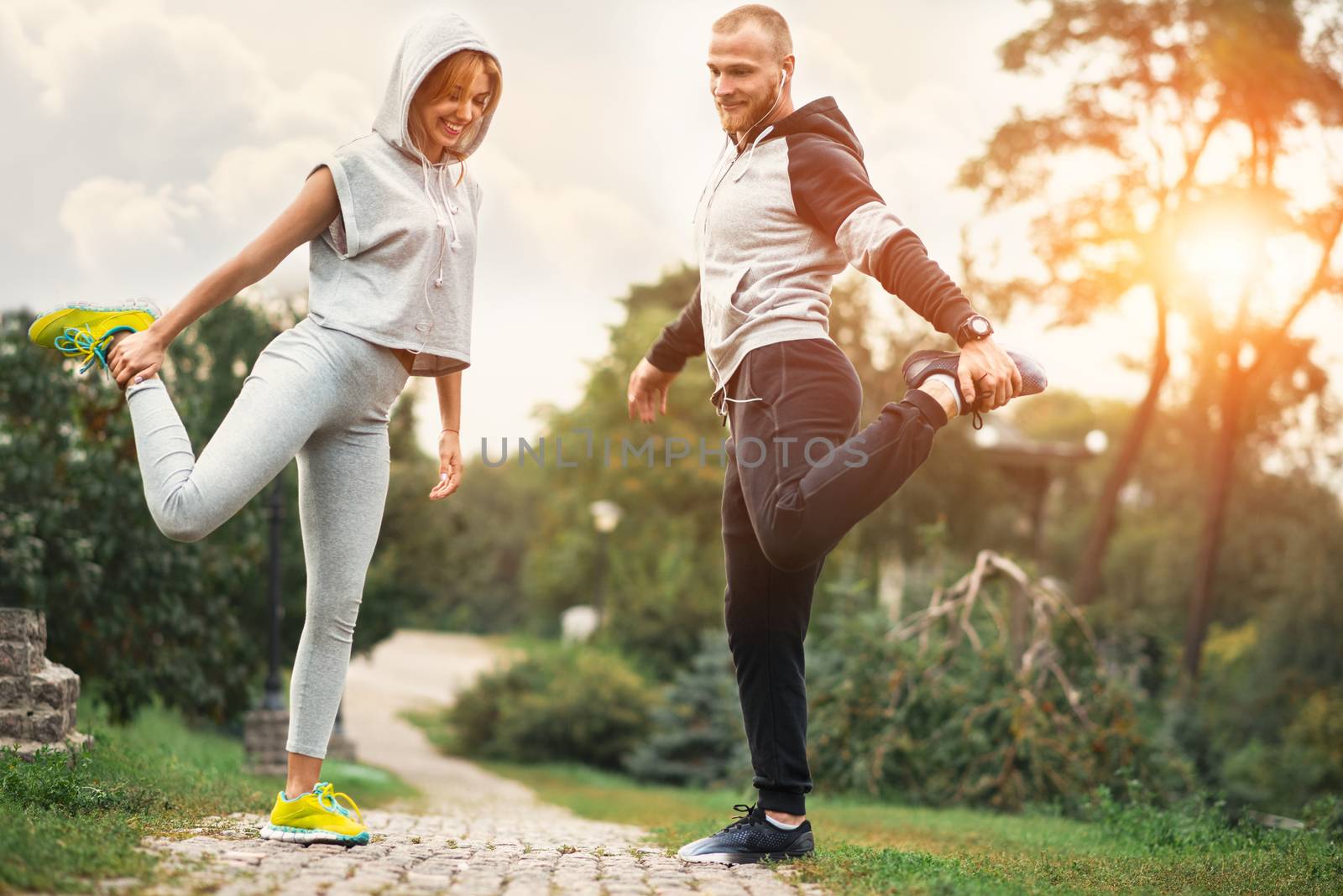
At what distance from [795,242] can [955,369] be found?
0.58 meters

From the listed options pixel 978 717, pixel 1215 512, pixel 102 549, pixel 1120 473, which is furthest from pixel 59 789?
pixel 1215 512

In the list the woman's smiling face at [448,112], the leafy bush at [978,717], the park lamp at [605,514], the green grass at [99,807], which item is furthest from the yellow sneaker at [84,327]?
the park lamp at [605,514]

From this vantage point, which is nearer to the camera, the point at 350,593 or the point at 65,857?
the point at 65,857

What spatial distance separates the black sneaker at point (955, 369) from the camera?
3.27 meters

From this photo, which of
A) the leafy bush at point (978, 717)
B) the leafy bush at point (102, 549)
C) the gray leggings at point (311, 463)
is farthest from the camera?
the leafy bush at point (102, 549)

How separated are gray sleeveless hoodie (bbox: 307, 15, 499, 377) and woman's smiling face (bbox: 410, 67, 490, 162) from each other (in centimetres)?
5

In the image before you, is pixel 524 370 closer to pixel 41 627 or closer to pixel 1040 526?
pixel 1040 526

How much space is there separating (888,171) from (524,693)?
9.91 m

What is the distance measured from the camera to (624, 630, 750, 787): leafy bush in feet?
50.8

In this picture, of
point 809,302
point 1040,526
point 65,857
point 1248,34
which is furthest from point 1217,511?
point 65,857

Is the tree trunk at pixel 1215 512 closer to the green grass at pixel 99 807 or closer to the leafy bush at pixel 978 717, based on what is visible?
the leafy bush at pixel 978 717

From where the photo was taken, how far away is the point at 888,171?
18188 mm

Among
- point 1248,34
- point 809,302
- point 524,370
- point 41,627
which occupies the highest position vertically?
point 1248,34

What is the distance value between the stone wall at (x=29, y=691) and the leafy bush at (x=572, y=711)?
13.5 metres
